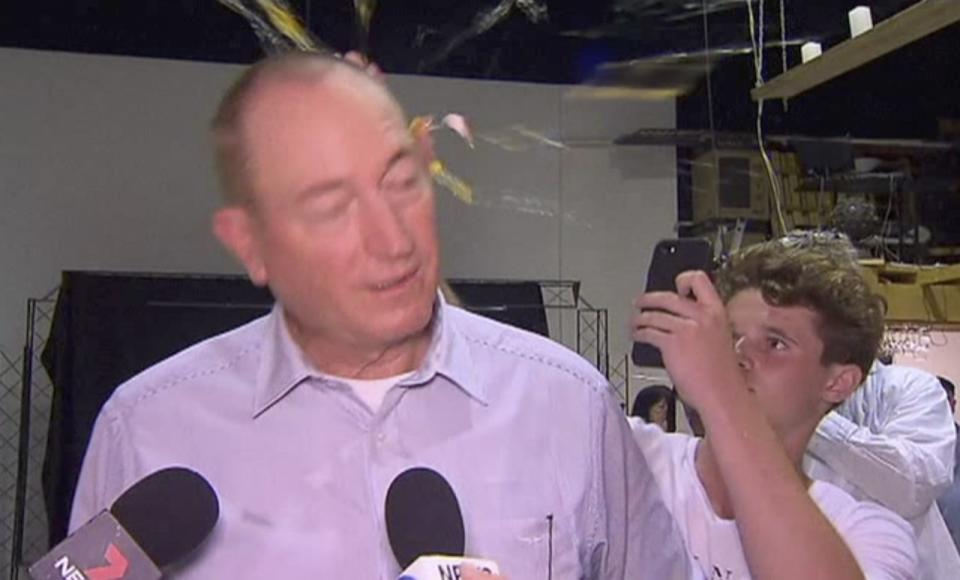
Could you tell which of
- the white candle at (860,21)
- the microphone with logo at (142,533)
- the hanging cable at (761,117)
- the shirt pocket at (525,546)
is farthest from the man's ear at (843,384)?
the hanging cable at (761,117)

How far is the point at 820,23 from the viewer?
2285 millimetres

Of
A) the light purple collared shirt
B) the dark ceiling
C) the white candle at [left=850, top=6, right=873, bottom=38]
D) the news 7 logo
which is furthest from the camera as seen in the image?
the dark ceiling

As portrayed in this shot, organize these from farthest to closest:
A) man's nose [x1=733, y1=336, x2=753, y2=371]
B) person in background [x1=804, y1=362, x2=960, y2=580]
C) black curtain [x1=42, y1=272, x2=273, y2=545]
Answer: black curtain [x1=42, y1=272, x2=273, y2=545] < person in background [x1=804, y1=362, x2=960, y2=580] < man's nose [x1=733, y1=336, x2=753, y2=371]

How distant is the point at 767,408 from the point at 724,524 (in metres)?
0.11

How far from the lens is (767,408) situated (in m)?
0.74

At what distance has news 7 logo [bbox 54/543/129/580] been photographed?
37cm

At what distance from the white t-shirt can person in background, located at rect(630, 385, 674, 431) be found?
274 mm

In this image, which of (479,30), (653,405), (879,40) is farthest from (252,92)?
(479,30)

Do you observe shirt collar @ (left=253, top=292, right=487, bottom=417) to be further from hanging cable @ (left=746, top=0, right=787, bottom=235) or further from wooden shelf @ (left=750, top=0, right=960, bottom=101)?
hanging cable @ (left=746, top=0, right=787, bottom=235)

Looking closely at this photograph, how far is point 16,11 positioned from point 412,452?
6.60 ft

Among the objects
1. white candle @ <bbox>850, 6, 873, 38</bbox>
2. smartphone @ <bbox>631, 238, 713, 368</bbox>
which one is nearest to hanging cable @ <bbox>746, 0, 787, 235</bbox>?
white candle @ <bbox>850, 6, 873, 38</bbox>

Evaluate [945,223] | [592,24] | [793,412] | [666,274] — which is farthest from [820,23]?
[666,274]

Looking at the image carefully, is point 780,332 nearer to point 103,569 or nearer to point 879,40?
point 103,569

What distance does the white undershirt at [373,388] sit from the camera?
1.62 ft
